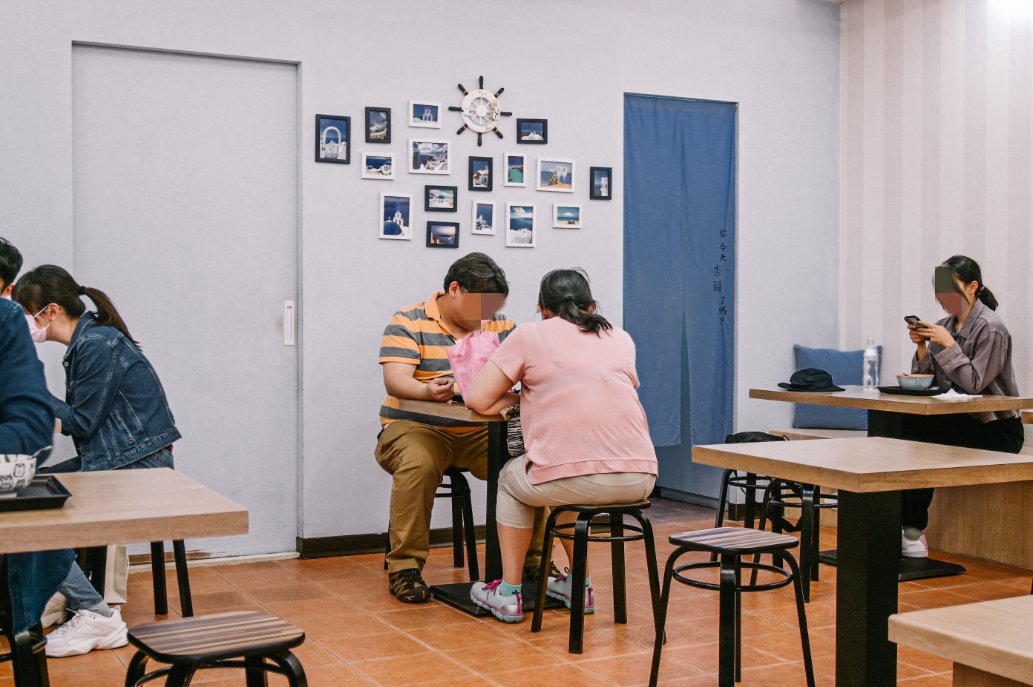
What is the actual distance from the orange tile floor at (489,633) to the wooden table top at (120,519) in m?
1.43

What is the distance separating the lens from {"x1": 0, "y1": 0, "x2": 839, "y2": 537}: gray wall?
4488 millimetres

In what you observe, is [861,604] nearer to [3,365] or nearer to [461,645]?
[461,645]

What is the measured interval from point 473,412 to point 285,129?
6.57 ft

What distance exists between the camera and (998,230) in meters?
5.36

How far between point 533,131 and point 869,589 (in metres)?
3.46

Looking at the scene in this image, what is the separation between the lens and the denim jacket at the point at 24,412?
211 centimetres

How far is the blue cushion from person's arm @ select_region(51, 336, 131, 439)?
377 cm

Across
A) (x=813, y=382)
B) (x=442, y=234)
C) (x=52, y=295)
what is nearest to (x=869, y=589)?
(x=813, y=382)

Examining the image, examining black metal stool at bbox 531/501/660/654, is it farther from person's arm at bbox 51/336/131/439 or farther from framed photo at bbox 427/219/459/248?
framed photo at bbox 427/219/459/248

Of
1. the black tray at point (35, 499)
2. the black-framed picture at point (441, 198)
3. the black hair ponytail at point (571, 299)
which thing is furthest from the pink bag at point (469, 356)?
the black tray at point (35, 499)

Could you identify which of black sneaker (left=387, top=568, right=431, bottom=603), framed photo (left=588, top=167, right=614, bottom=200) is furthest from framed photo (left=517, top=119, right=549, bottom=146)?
black sneaker (left=387, top=568, right=431, bottom=603)

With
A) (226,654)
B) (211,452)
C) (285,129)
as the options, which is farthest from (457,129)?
(226,654)

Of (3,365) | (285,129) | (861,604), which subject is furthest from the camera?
(285,129)

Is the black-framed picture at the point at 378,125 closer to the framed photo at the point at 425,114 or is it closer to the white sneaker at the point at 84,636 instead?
the framed photo at the point at 425,114
